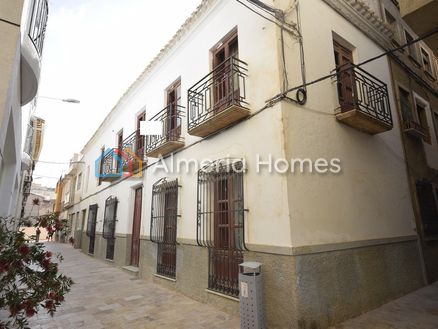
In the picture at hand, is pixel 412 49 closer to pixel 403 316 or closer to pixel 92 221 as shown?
pixel 403 316

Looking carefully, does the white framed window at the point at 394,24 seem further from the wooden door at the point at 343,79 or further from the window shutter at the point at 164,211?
the window shutter at the point at 164,211

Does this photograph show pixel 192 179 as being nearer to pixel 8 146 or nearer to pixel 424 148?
pixel 8 146

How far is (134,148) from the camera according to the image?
9516 mm

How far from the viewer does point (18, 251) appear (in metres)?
2.22

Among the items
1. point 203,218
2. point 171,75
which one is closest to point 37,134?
point 171,75

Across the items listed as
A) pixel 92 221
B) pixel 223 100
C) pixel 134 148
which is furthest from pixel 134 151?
pixel 92 221

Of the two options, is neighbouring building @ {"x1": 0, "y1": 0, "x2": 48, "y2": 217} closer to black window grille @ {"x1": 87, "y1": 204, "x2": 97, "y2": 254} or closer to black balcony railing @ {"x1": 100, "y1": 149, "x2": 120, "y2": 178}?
black balcony railing @ {"x1": 100, "y1": 149, "x2": 120, "y2": 178}

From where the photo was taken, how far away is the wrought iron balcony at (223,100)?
15.5 feet

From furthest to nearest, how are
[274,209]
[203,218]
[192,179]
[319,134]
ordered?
[192,179] < [203,218] < [319,134] < [274,209]

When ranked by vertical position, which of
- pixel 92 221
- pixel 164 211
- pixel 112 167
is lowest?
pixel 92 221

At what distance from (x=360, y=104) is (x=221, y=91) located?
278 centimetres

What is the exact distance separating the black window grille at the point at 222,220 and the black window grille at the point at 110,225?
6.26m

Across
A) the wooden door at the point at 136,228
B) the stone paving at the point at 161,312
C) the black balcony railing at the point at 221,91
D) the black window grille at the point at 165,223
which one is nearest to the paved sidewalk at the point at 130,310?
the stone paving at the point at 161,312

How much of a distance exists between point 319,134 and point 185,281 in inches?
161
